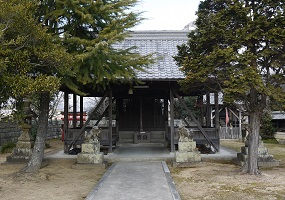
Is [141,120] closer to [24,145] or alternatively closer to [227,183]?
[24,145]

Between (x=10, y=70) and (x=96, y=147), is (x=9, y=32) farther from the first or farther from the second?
(x=96, y=147)

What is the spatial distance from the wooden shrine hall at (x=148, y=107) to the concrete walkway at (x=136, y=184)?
3.39 meters

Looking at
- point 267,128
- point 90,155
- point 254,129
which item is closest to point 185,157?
point 254,129

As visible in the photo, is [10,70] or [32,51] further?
[32,51]

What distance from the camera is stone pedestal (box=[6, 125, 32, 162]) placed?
1151 centimetres

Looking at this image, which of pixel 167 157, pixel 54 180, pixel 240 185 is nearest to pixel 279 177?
pixel 240 185

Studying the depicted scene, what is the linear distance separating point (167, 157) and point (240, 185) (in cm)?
464

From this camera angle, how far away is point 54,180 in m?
8.11

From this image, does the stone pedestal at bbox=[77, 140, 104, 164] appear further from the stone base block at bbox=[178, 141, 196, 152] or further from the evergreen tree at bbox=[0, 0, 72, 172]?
the evergreen tree at bbox=[0, 0, 72, 172]

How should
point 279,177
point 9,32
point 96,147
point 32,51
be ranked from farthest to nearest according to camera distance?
1. point 96,147
2. point 279,177
3. point 32,51
4. point 9,32

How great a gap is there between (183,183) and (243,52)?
3.82 meters

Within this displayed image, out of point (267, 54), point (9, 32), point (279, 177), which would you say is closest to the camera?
point (9, 32)

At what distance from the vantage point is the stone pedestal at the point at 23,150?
11.5 meters

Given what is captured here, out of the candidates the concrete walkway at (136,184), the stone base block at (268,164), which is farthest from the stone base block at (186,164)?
the stone base block at (268,164)
